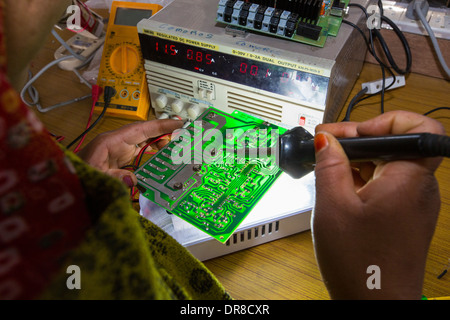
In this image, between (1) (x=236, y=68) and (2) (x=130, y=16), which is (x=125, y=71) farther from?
(1) (x=236, y=68)

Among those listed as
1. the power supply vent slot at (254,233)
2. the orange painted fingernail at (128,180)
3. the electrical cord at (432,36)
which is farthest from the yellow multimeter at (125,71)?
the electrical cord at (432,36)

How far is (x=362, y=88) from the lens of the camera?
1153mm

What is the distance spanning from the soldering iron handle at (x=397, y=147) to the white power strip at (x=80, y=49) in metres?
1.05

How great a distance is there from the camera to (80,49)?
1.30 meters

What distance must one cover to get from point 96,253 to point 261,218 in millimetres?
537

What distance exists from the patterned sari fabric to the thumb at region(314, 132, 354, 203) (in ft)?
0.97

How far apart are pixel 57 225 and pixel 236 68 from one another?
0.72 metres

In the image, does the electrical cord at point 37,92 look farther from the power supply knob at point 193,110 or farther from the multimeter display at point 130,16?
the power supply knob at point 193,110

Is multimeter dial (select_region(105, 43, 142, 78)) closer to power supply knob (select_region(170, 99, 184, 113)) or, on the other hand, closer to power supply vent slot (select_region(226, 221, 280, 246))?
power supply knob (select_region(170, 99, 184, 113))

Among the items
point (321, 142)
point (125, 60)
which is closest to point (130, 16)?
point (125, 60)

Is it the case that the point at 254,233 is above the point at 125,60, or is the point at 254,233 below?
below

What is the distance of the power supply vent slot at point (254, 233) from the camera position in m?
0.78

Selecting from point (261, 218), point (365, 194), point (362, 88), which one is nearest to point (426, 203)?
point (365, 194)

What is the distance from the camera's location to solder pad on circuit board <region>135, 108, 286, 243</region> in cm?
74
